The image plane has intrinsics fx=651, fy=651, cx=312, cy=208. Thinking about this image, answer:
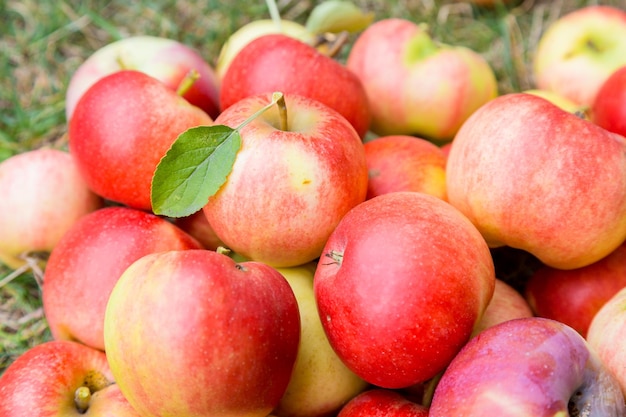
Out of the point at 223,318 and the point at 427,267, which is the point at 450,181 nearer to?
the point at 427,267

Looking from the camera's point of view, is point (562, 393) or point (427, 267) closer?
point (562, 393)

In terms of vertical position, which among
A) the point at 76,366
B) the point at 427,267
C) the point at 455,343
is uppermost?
the point at 427,267

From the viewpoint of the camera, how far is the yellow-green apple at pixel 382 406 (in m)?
1.00

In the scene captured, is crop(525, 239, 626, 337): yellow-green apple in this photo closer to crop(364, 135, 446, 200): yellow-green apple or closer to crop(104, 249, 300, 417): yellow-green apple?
crop(364, 135, 446, 200): yellow-green apple

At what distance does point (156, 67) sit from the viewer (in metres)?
1.53

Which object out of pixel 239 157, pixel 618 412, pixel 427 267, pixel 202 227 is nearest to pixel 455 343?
pixel 427 267

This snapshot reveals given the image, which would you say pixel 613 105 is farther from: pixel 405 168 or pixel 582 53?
pixel 405 168

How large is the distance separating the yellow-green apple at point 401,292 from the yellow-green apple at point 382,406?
0.12ft

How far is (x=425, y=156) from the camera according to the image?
52.0 inches

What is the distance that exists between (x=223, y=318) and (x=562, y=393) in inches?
17.6

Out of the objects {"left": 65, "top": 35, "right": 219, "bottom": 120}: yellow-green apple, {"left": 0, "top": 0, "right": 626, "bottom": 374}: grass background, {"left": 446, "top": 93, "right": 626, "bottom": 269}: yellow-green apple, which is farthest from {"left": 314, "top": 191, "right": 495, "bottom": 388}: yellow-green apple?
{"left": 0, "top": 0, "right": 626, "bottom": 374}: grass background

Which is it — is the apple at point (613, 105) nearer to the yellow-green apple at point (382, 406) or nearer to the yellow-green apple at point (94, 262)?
the yellow-green apple at point (382, 406)

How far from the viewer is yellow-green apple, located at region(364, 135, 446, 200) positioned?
1.27 m

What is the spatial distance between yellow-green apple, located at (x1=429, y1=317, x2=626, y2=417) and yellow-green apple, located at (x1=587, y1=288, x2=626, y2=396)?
92 mm
